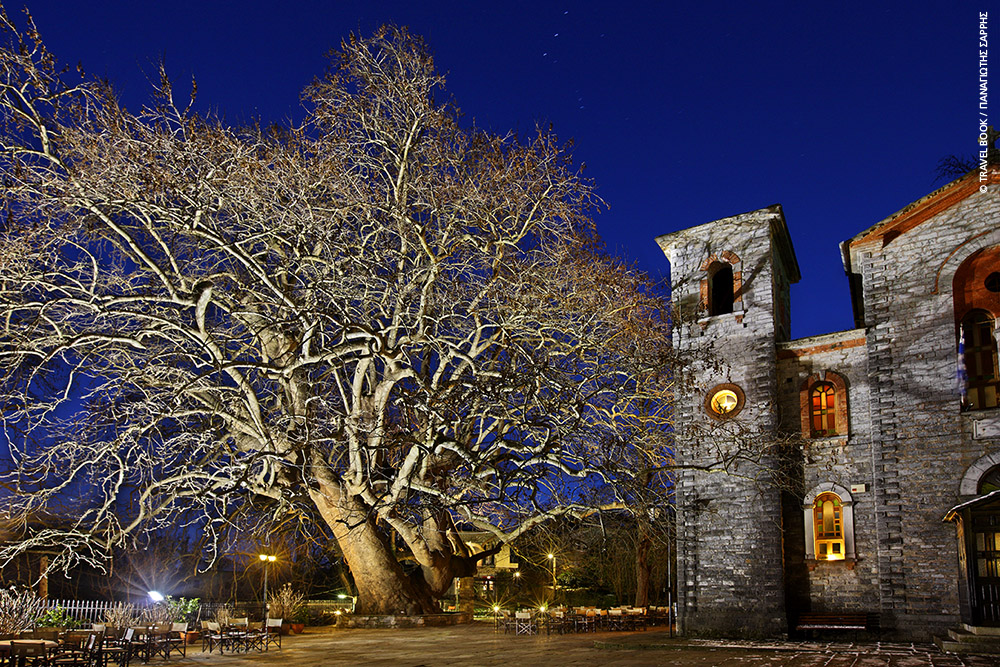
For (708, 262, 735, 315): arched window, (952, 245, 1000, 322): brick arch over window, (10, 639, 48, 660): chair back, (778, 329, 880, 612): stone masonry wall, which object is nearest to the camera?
(10, 639, 48, 660): chair back

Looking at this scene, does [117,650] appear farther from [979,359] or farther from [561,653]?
[979,359]

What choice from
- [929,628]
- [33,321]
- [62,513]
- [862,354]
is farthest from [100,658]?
[862,354]

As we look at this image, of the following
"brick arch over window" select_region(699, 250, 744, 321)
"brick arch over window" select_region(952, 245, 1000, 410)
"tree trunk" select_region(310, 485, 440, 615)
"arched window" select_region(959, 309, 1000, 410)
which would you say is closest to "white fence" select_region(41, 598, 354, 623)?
"tree trunk" select_region(310, 485, 440, 615)

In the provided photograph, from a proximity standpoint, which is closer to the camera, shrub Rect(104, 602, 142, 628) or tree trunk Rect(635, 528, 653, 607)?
shrub Rect(104, 602, 142, 628)

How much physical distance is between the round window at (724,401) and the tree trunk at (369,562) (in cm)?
937

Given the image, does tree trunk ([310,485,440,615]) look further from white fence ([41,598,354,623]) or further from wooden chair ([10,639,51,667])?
wooden chair ([10,639,51,667])

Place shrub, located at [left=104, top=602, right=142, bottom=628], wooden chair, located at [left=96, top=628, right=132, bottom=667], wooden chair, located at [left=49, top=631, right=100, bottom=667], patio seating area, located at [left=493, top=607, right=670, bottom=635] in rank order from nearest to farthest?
Result: wooden chair, located at [left=49, top=631, right=100, bottom=667] < wooden chair, located at [left=96, top=628, right=132, bottom=667] < shrub, located at [left=104, top=602, right=142, bottom=628] < patio seating area, located at [left=493, top=607, right=670, bottom=635]

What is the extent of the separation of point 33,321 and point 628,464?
45.5ft

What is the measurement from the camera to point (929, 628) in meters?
16.2

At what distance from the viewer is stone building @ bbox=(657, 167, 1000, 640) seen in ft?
54.5

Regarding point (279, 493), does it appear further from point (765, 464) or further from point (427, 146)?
point (765, 464)

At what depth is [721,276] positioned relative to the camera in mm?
22094

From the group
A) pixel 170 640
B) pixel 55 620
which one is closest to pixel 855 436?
pixel 170 640

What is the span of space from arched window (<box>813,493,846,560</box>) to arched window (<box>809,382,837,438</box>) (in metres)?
1.63
